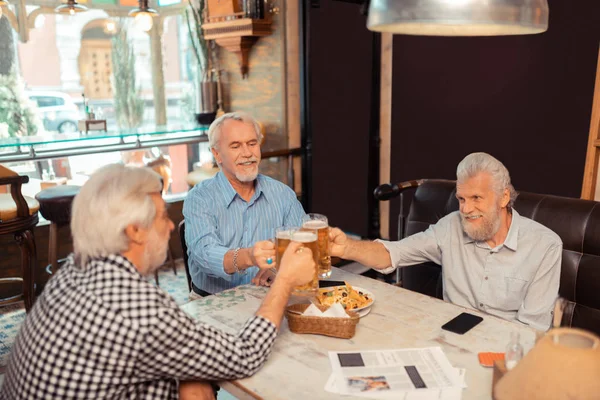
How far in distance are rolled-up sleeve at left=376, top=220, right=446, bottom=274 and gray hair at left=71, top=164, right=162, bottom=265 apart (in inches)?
43.7

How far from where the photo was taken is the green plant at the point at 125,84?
5293 mm

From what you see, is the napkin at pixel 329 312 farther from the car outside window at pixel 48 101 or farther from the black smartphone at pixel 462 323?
the car outside window at pixel 48 101

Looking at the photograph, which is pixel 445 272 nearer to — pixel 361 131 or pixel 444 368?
pixel 444 368

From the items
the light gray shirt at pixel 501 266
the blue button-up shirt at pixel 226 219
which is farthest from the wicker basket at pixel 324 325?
the light gray shirt at pixel 501 266

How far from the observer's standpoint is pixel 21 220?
313 centimetres

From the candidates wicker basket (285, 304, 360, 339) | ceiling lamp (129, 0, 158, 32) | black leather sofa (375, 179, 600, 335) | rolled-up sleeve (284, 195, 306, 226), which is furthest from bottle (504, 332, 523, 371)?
ceiling lamp (129, 0, 158, 32)

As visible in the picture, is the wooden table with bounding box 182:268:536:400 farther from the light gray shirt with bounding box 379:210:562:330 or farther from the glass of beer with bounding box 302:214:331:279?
the light gray shirt with bounding box 379:210:562:330

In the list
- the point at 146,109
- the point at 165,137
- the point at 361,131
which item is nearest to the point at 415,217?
the point at 361,131

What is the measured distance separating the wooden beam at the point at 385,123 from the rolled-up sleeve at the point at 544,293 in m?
2.60

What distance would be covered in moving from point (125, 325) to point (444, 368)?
774 mm

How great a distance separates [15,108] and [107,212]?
4055mm

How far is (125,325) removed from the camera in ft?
3.86

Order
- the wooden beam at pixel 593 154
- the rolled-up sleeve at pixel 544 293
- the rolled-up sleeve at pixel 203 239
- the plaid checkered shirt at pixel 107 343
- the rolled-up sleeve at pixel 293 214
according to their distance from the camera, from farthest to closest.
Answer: the wooden beam at pixel 593 154 < the rolled-up sleeve at pixel 293 214 < the rolled-up sleeve at pixel 203 239 < the rolled-up sleeve at pixel 544 293 < the plaid checkered shirt at pixel 107 343

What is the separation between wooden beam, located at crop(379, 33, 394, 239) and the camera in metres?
4.33
